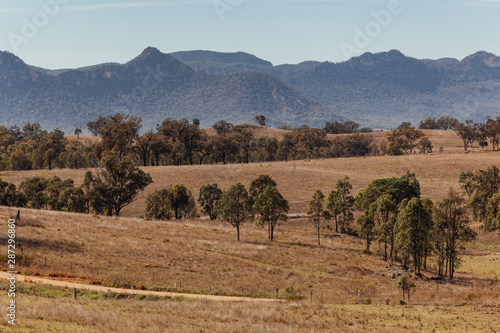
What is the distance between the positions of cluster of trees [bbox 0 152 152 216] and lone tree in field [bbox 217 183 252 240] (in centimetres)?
2507

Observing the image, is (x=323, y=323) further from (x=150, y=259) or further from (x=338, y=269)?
(x=338, y=269)

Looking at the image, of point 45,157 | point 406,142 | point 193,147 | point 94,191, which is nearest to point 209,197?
point 94,191

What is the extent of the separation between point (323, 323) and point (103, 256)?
2482cm

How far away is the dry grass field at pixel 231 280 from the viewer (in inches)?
1005

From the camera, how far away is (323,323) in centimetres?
2684

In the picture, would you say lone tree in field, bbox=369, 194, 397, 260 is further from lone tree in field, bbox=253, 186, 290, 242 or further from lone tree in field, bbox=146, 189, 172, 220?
lone tree in field, bbox=146, 189, 172, 220

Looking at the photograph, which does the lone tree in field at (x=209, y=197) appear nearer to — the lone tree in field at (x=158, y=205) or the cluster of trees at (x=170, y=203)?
the cluster of trees at (x=170, y=203)

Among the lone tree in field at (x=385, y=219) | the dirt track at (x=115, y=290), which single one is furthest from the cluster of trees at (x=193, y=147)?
the dirt track at (x=115, y=290)

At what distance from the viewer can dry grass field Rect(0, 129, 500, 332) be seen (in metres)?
25.5

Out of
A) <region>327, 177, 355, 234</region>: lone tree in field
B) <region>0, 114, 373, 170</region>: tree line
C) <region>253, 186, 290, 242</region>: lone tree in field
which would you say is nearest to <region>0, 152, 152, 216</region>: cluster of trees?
<region>253, 186, 290, 242</region>: lone tree in field

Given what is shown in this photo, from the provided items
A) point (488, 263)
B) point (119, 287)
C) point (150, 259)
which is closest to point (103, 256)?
point (150, 259)

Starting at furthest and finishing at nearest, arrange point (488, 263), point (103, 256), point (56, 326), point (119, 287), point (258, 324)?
point (488, 263) < point (103, 256) < point (119, 287) < point (258, 324) < point (56, 326)

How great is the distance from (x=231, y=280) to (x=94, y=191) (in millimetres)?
50888

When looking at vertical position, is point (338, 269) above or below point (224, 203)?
below
